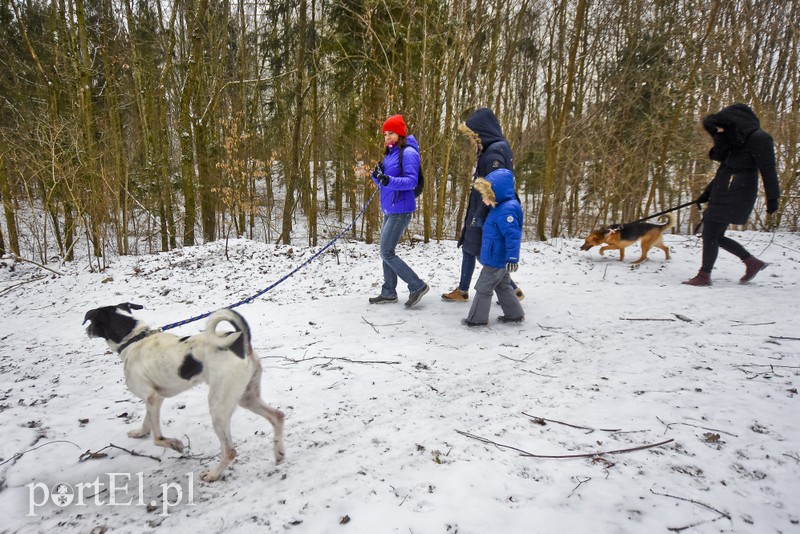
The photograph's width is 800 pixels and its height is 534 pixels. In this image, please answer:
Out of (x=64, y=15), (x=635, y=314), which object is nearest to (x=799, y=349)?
(x=635, y=314)

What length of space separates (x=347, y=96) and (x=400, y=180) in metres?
9.90

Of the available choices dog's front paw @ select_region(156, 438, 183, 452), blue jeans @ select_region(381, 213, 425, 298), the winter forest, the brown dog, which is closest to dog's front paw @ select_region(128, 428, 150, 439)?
dog's front paw @ select_region(156, 438, 183, 452)

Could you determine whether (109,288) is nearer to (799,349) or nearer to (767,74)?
(799,349)

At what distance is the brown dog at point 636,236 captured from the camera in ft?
23.7

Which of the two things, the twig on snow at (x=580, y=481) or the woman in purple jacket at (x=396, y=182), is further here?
the woman in purple jacket at (x=396, y=182)

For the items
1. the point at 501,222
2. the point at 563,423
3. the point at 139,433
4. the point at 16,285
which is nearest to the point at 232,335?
the point at 139,433

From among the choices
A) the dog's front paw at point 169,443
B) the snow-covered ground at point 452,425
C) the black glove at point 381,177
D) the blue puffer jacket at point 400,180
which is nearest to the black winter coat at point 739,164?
the snow-covered ground at point 452,425

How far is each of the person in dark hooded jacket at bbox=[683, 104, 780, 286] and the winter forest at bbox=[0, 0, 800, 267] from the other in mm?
4270

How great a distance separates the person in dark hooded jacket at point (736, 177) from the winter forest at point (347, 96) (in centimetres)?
427

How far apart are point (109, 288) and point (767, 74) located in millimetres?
19849

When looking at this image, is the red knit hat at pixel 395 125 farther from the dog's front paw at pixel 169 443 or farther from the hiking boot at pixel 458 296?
the dog's front paw at pixel 169 443

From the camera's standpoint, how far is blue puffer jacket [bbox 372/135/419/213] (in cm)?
472

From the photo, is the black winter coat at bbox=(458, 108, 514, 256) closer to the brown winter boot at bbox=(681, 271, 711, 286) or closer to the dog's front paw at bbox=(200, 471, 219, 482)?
the dog's front paw at bbox=(200, 471, 219, 482)

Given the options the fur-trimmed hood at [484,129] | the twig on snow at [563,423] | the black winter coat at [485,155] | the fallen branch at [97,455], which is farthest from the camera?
the fur-trimmed hood at [484,129]
